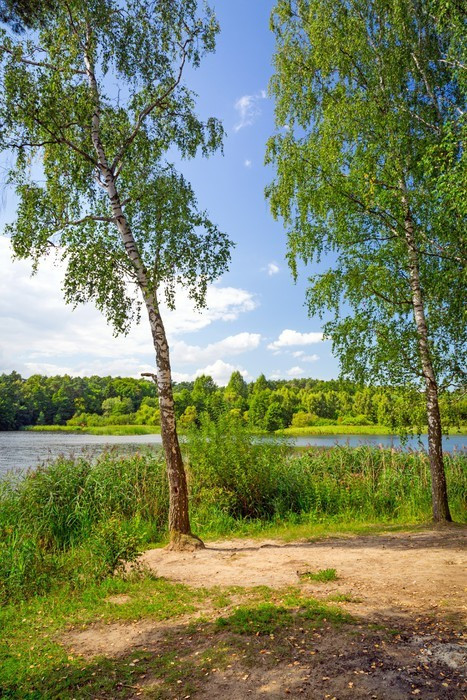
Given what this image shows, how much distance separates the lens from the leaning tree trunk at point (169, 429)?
9.05 metres

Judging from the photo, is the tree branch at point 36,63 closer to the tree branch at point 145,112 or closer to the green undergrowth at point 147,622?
the tree branch at point 145,112

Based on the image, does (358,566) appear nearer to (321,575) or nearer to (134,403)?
(321,575)

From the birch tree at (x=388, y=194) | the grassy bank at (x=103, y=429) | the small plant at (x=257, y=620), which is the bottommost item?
the grassy bank at (x=103, y=429)

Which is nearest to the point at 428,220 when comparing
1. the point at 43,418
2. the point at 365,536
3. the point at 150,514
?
the point at 365,536

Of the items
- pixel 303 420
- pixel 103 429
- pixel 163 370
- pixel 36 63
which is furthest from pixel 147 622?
pixel 103 429

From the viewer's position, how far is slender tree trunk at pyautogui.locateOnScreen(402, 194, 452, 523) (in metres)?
10.3

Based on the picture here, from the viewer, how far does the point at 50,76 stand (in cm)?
873

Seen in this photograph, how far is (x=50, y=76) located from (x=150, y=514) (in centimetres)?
918

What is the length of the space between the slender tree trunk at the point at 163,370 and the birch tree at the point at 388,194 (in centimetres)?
388

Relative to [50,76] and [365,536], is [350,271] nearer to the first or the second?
[365,536]

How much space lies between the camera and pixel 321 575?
6.58m

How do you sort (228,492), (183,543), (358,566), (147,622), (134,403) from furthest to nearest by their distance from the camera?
(134,403) < (228,492) < (183,543) < (358,566) < (147,622)

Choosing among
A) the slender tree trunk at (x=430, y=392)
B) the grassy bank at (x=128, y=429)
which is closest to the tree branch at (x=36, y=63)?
the slender tree trunk at (x=430, y=392)

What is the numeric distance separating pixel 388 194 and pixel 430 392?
4.26 meters
